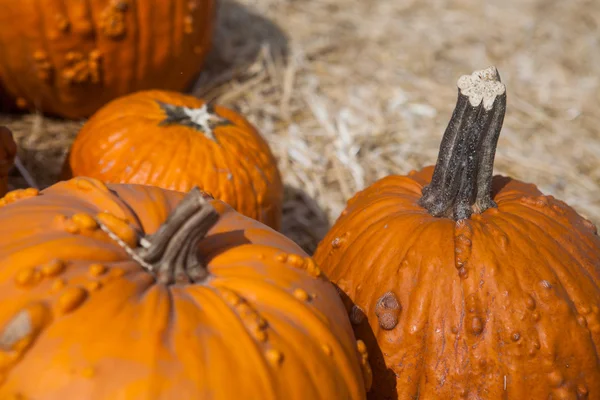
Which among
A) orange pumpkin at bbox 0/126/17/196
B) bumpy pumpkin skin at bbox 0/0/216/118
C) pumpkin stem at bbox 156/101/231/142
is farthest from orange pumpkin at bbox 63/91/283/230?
bumpy pumpkin skin at bbox 0/0/216/118

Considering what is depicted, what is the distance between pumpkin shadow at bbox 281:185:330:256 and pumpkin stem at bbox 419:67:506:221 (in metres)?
1.44

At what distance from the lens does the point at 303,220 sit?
4164 mm

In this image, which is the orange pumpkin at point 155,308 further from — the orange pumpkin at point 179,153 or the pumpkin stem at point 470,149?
the orange pumpkin at point 179,153

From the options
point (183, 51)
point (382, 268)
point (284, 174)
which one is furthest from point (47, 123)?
point (382, 268)

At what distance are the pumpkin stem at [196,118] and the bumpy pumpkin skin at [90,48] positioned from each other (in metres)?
0.73

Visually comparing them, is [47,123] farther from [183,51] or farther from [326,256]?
[326,256]

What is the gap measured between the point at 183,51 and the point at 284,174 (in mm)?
983

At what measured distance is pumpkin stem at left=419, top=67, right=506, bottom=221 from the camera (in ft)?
8.04

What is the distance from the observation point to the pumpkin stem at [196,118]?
333 centimetres

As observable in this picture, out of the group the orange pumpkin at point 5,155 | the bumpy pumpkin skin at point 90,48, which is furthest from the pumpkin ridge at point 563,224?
the bumpy pumpkin skin at point 90,48

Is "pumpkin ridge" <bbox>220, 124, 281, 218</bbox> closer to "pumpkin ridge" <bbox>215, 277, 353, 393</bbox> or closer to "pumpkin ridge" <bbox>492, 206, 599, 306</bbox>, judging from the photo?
"pumpkin ridge" <bbox>492, 206, 599, 306</bbox>

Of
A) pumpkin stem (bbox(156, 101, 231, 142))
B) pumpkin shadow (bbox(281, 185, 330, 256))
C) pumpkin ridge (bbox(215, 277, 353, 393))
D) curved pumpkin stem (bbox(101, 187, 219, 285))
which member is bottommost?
pumpkin shadow (bbox(281, 185, 330, 256))

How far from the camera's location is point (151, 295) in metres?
1.80

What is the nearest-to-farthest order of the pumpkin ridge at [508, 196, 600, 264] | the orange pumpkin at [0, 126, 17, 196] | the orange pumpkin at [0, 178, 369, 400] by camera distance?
Answer: the orange pumpkin at [0, 178, 369, 400] → the pumpkin ridge at [508, 196, 600, 264] → the orange pumpkin at [0, 126, 17, 196]
